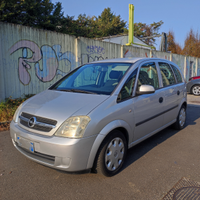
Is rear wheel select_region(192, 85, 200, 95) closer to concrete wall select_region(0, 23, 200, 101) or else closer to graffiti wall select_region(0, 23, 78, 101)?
concrete wall select_region(0, 23, 200, 101)

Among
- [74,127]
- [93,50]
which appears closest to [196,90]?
[93,50]

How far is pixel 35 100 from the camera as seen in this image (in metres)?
3.15

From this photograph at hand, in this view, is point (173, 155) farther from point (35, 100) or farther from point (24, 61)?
point (24, 61)

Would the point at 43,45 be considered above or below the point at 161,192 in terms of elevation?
above

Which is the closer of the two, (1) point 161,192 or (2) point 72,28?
(1) point 161,192

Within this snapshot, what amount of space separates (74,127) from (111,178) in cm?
97

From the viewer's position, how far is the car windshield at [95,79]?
10.6 ft

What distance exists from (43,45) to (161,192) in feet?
22.0

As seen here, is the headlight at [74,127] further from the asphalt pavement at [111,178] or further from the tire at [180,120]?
the tire at [180,120]

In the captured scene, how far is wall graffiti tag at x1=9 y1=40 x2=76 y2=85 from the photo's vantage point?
6977mm

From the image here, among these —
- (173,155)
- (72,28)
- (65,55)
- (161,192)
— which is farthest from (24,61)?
(72,28)

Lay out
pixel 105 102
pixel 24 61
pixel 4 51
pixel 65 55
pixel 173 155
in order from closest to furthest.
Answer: pixel 105 102 < pixel 173 155 < pixel 4 51 < pixel 24 61 < pixel 65 55

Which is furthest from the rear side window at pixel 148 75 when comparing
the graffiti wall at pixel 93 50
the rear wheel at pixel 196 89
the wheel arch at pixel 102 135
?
the rear wheel at pixel 196 89

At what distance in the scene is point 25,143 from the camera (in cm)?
264
